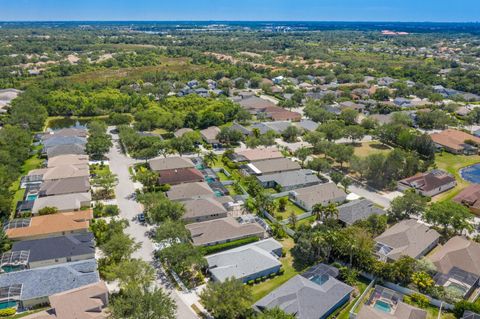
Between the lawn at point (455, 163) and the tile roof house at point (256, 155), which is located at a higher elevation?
the tile roof house at point (256, 155)

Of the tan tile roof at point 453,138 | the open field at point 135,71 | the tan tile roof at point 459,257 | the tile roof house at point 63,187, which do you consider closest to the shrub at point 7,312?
the tile roof house at point 63,187

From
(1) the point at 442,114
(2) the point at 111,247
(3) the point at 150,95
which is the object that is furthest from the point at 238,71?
(2) the point at 111,247

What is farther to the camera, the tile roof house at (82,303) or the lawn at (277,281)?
the lawn at (277,281)

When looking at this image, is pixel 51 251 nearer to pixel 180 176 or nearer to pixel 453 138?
pixel 180 176

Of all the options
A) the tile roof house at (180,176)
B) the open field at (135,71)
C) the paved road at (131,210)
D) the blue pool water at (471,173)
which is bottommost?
the blue pool water at (471,173)

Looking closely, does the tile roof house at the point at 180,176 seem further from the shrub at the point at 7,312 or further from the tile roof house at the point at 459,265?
the tile roof house at the point at 459,265

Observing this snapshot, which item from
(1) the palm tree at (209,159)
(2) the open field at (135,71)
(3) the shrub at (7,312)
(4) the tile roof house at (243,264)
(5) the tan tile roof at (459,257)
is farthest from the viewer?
(2) the open field at (135,71)

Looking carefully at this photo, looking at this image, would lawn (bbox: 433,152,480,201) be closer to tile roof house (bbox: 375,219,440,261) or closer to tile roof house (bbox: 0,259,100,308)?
tile roof house (bbox: 375,219,440,261)

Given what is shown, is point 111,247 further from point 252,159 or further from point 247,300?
point 252,159
